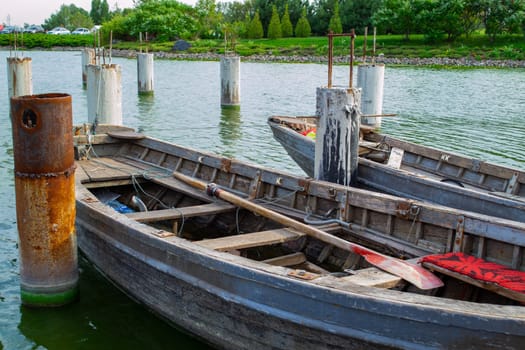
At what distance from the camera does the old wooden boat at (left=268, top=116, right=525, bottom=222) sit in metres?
8.39

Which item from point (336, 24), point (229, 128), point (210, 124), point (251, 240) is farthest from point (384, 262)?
point (336, 24)

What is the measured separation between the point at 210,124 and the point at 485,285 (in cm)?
1766

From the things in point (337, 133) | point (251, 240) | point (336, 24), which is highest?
point (336, 24)

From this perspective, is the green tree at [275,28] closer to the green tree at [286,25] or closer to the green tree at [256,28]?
the green tree at [286,25]

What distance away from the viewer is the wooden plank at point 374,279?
5.65 meters

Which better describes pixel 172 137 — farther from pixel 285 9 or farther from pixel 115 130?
pixel 285 9

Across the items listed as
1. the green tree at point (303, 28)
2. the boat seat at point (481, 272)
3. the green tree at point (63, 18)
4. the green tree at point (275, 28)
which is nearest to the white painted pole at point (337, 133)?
the boat seat at point (481, 272)

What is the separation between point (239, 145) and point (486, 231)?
1299 centimetres

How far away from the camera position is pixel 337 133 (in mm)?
9391

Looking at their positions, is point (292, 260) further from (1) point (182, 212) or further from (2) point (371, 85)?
(2) point (371, 85)

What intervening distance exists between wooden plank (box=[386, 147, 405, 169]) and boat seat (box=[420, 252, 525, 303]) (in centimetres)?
450

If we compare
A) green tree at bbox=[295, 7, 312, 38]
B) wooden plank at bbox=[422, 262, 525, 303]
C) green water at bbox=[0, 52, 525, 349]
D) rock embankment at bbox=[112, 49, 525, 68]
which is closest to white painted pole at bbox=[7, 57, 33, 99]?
green water at bbox=[0, 52, 525, 349]

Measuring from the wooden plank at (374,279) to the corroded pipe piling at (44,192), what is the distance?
330 centimetres

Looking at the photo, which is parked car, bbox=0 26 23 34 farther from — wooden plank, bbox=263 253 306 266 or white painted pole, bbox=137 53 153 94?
wooden plank, bbox=263 253 306 266
